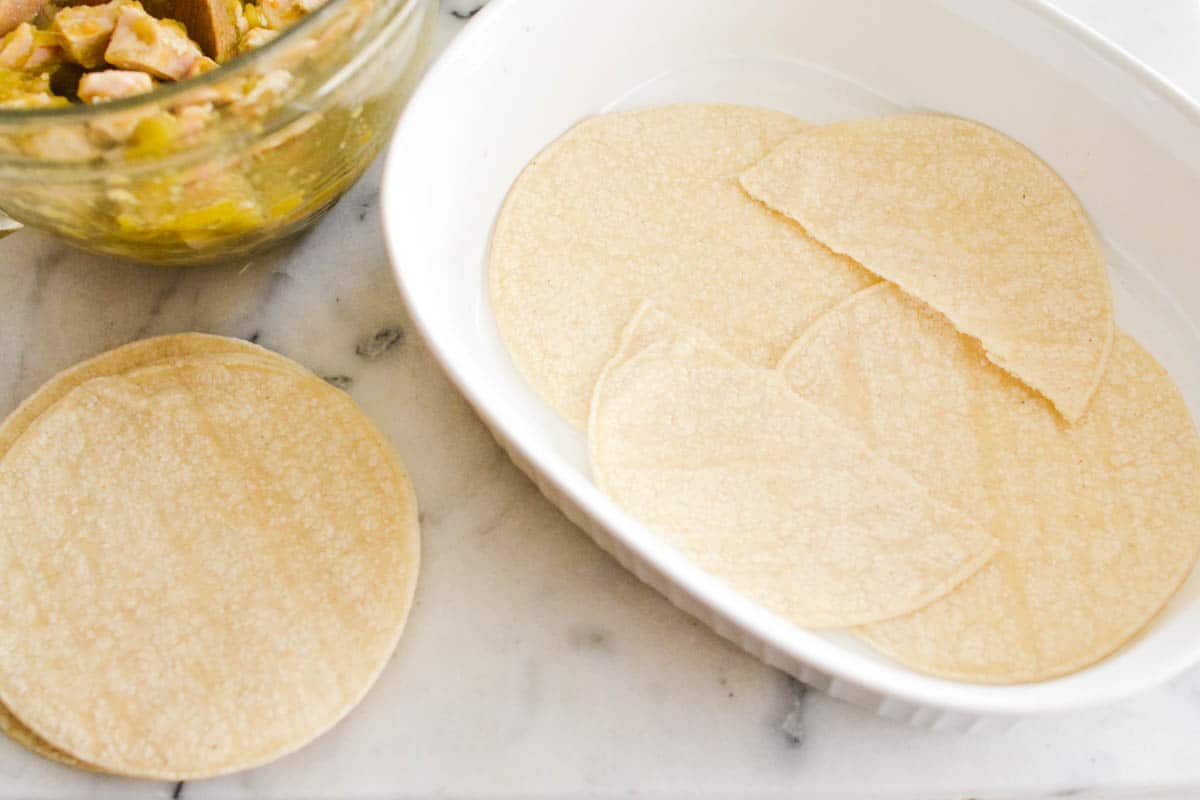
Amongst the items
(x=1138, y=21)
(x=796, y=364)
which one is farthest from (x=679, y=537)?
(x=1138, y=21)

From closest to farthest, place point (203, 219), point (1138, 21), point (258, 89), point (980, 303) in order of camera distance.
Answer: point (258, 89) < point (203, 219) < point (980, 303) < point (1138, 21)

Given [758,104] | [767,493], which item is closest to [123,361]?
[767,493]

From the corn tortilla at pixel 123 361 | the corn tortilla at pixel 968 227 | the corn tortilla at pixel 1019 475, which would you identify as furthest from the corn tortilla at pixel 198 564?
the corn tortilla at pixel 968 227

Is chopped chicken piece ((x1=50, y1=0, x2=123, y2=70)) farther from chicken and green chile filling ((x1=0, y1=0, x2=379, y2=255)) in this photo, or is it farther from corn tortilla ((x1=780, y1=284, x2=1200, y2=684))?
corn tortilla ((x1=780, y1=284, x2=1200, y2=684))

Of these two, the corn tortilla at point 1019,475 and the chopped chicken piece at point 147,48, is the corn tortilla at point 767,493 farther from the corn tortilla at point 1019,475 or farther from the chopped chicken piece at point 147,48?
the chopped chicken piece at point 147,48

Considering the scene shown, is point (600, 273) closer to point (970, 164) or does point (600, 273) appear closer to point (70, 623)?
point (970, 164)

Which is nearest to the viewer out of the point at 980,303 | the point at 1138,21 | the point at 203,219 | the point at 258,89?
the point at 258,89

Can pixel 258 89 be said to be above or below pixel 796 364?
above
